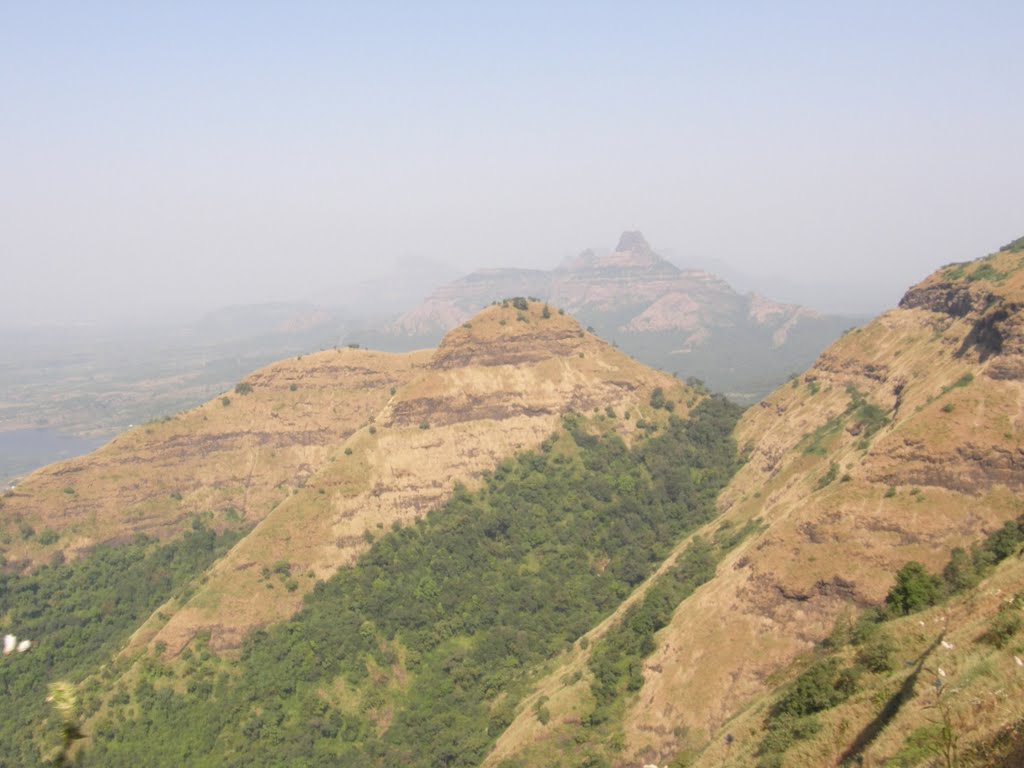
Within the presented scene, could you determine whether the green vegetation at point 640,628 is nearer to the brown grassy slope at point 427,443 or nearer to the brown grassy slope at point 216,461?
the brown grassy slope at point 427,443

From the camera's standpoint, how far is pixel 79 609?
95.2m

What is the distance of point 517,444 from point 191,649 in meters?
55.8

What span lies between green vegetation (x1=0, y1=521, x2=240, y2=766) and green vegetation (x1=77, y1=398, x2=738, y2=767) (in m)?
12.7

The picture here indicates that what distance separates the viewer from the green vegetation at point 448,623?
7012 cm

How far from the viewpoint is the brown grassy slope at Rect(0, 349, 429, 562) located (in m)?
104

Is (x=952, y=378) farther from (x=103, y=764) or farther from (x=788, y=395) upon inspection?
(x=103, y=764)

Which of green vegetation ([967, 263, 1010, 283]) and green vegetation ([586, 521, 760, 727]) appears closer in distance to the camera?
green vegetation ([586, 521, 760, 727])

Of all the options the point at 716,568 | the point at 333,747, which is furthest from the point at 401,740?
the point at 716,568

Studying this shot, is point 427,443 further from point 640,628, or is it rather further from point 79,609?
point 79,609

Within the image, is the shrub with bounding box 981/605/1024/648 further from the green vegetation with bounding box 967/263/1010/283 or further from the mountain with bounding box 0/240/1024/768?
the green vegetation with bounding box 967/263/1010/283

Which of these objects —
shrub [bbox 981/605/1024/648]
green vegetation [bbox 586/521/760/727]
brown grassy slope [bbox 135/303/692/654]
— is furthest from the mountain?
brown grassy slope [bbox 135/303/692/654]

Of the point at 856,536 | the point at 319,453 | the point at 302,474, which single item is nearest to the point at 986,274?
the point at 856,536

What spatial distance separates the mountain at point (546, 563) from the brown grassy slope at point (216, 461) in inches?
19.3

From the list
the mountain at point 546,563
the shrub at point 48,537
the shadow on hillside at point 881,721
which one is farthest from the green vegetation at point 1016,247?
the shrub at point 48,537
